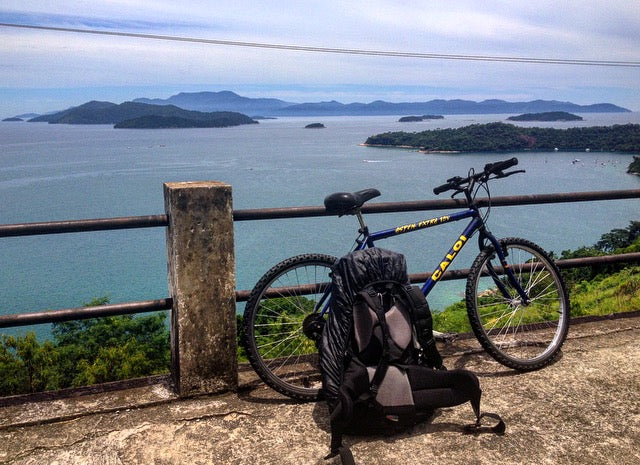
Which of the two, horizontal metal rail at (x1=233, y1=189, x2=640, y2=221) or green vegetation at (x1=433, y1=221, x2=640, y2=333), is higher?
horizontal metal rail at (x1=233, y1=189, x2=640, y2=221)

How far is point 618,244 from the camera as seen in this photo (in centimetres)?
4216

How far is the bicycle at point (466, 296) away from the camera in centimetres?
326

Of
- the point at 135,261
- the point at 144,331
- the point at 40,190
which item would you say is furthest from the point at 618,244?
the point at 40,190

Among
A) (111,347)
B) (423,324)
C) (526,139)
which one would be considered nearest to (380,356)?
(423,324)

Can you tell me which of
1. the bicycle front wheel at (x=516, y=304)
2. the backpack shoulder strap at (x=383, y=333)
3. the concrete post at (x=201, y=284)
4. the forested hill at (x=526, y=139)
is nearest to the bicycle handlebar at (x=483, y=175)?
the bicycle front wheel at (x=516, y=304)

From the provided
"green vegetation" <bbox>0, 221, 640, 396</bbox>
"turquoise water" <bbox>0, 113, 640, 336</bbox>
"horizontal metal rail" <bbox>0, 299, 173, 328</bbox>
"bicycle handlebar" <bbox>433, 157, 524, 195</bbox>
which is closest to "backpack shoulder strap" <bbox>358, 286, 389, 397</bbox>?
"bicycle handlebar" <bbox>433, 157, 524, 195</bbox>

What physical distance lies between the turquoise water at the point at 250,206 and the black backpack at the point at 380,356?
40110mm

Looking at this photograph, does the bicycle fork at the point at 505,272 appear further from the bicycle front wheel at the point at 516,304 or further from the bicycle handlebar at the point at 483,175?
the bicycle handlebar at the point at 483,175

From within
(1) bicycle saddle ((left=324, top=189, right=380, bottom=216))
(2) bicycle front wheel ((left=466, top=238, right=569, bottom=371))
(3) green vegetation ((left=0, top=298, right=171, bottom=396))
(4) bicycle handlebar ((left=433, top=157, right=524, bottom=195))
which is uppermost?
(4) bicycle handlebar ((left=433, top=157, right=524, bottom=195))

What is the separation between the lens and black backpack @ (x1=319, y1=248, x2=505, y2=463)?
2.74 m

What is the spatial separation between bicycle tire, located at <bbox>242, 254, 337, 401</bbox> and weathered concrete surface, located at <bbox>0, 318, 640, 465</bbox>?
0.15 metres

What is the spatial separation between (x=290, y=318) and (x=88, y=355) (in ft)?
76.6

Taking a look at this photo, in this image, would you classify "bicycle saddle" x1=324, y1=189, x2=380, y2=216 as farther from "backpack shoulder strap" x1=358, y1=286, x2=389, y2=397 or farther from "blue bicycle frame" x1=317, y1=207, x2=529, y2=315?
"backpack shoulder strap" x1=358, y1=286, x2=389, y2=397

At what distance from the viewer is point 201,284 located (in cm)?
323
